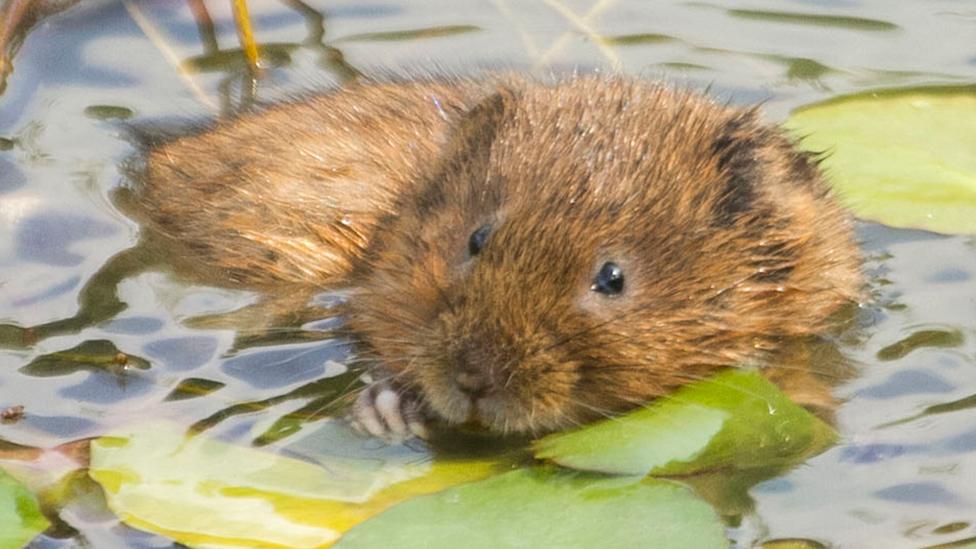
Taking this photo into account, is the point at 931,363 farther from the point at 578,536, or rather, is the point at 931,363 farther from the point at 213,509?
the point at 213,509

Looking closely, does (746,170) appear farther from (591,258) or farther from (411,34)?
(411,34)

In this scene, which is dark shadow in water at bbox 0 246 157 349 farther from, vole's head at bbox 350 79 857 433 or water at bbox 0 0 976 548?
vole's head at bbox 350 79 857 433

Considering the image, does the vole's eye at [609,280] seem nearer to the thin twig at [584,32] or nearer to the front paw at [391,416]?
the front paw at [391,416]

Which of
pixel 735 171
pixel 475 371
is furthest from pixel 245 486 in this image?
pixel 735 171

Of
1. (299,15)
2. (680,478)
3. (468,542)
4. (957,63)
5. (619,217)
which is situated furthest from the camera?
(299,15)

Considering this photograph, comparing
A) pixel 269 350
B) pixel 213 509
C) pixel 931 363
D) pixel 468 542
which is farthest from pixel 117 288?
pixel 931 363

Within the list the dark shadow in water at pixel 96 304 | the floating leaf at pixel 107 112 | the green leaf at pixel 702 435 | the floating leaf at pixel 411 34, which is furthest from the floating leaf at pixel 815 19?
the dark shadow in water at pixel 96 304

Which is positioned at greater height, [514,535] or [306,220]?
[306,220]
